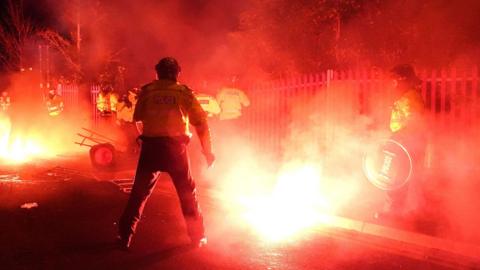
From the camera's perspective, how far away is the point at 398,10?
10.6 meters

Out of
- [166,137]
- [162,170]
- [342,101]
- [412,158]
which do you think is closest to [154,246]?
[162,170]

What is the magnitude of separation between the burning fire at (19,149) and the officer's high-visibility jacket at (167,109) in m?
8.55

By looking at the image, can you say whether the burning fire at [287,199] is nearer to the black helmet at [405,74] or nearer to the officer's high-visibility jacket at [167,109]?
the officer's high-visibility jacket at [167,109]

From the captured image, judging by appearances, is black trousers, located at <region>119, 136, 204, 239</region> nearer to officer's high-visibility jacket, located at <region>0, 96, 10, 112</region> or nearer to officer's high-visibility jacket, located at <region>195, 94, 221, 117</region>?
officer's high-visibility jacket, located at <region>195, 94, 221, 117</region>

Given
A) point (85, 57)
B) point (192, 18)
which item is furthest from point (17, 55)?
point (192, 18)

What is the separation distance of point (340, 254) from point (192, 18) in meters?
12.6

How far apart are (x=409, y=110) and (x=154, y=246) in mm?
3146

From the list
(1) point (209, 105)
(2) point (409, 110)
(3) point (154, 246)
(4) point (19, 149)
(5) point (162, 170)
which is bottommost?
(3) point (154, 246)

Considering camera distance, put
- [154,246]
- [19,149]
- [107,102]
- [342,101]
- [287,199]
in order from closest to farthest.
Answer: [154,246] → [287,199] → [342,101] → [107,102] → [19,149]

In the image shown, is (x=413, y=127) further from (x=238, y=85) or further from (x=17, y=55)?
(x=17, y=55)

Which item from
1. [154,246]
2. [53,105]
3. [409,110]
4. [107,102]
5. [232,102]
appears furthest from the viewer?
[53,105]

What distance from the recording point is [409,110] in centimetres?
578

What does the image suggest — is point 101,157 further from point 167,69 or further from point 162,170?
point 167,69

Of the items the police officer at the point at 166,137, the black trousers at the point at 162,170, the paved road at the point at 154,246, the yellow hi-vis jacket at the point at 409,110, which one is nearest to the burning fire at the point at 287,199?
the paved road at the point at 154,246
